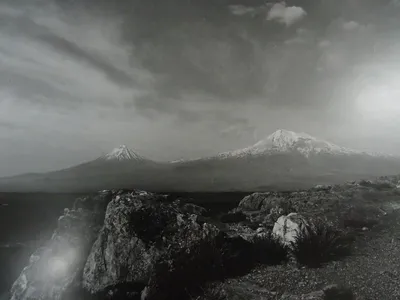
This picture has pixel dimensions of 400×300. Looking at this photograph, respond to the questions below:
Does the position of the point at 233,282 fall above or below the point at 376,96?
below

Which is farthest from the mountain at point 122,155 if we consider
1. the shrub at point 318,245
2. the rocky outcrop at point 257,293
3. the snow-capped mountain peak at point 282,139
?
the shrub at point 318,245

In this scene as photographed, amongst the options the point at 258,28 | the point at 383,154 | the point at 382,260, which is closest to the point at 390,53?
the point at 383,154

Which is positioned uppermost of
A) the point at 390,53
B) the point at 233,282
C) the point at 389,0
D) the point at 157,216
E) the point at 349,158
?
the point at 389,0

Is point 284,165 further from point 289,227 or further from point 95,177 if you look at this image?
point 95,177

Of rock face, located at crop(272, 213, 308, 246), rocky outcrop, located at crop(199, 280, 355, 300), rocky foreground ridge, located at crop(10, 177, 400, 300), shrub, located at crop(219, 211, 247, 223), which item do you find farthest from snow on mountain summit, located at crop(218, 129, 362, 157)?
rocky outcrop, located at crop(199, 280, 355, 300)

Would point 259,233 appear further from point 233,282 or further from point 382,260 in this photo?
point 382,260

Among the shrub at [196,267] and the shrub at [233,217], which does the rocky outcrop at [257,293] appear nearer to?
the shrub at [196,267]

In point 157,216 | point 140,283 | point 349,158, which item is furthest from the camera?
point 349,158
